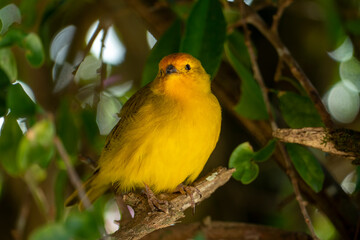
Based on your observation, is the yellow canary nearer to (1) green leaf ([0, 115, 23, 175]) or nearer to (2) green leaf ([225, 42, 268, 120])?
(2) green leaf ([225, 42, 268, 120])

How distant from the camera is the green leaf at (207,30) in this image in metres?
2.69

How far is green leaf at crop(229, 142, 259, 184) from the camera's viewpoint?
99.2 inches

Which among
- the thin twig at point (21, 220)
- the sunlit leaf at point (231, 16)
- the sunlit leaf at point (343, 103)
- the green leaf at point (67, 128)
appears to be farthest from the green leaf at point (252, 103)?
the thin twig at point (21, 220)

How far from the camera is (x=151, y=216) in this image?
7.68ft

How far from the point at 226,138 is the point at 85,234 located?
252 centimetres

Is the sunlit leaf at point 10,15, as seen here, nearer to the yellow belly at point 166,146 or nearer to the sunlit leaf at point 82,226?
the yellow belly at point 166,146

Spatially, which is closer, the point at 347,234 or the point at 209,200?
the point at 347,234

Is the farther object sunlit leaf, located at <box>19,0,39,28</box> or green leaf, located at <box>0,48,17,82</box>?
sunlit leaf, located at <box>19,0,39,28</box>

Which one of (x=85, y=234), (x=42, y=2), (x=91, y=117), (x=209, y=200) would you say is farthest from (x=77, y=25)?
(x=85, y=234)

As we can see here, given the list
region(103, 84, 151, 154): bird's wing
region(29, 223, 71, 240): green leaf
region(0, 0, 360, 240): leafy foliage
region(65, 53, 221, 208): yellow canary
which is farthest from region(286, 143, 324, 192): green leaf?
region(29, 223, 71, 240): green leaf

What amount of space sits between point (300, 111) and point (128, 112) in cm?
95

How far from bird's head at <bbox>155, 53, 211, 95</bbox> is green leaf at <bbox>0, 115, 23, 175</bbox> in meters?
0.83

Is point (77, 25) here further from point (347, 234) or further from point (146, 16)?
point (347, 234)

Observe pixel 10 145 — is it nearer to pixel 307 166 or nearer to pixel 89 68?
pixel 307 166
